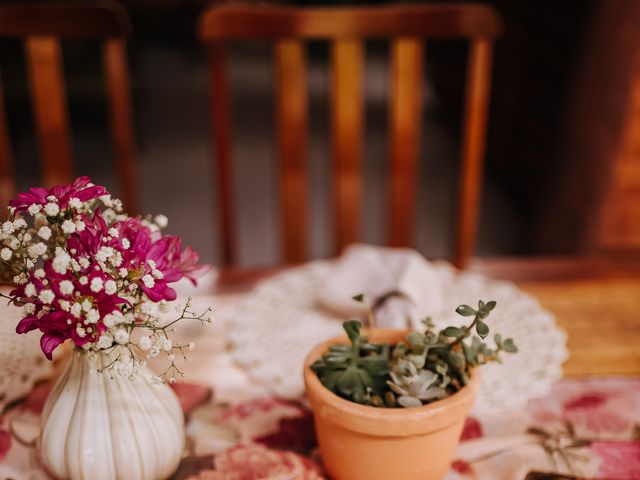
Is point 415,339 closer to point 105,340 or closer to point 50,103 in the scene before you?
point 105,340

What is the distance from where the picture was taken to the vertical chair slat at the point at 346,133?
51.3 inches

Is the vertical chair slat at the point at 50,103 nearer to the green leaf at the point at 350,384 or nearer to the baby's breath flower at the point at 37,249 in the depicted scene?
the baby's breath flower at the point at 37,249

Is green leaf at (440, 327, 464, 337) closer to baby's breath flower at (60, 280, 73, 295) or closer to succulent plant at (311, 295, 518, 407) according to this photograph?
succulent plant at (311, 295, 518, 407)

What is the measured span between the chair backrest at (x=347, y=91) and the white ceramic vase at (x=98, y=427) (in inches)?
29.6

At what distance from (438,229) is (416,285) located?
8.32 feet

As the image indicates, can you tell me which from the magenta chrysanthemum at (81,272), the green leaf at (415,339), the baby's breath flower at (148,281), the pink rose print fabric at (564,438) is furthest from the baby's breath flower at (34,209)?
the pink rose print fabric at (564,438)

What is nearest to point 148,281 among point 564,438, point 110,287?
point 110,287

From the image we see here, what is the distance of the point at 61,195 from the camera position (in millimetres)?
571

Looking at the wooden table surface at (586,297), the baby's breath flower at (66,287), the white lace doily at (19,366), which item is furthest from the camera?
the wooden table surface at (586,297)

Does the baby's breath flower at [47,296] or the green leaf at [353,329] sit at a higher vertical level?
the baby's breath flower at [47,296]

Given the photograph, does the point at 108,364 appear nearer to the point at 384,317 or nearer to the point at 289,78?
the point at 384,317

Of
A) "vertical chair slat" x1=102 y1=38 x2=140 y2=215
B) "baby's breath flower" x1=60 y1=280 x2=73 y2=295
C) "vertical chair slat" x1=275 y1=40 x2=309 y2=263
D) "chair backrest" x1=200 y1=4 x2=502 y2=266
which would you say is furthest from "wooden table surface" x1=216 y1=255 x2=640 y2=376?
"baby's breath flower" x1=60 y1=280 x2=73 y2=295

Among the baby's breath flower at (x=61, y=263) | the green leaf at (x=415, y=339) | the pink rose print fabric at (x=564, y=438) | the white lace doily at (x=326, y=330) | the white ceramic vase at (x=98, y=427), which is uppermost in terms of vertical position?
the baby's breath flower at (x=61, y=263)

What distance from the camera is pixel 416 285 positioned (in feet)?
3.04
